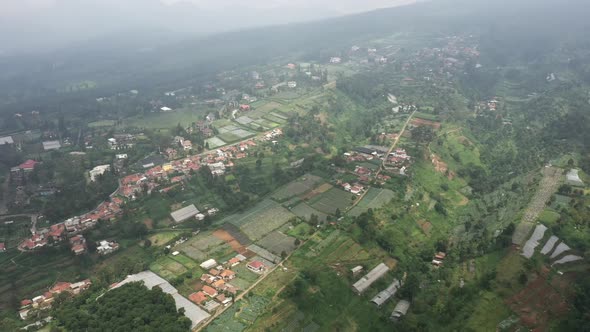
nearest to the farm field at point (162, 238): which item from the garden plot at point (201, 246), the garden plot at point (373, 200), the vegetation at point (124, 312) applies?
the garden plot at point (201, 246)

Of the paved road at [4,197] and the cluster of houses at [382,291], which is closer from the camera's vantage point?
the cluster of houses at [382,291]

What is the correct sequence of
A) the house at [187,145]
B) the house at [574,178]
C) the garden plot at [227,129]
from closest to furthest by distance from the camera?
the house at [574,178], the house at [187,145], the garden plot at [227,129]

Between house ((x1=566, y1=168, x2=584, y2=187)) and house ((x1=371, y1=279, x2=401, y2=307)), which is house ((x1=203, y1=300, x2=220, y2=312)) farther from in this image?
house ((x1=566, y1=168, x2=584, y2=187))

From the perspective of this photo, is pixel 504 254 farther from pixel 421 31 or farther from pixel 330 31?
pixel 330 31

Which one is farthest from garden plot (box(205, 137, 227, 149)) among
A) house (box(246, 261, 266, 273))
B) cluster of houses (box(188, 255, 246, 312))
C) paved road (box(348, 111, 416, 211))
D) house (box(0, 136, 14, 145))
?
house (box(0, 136, 14, 145))

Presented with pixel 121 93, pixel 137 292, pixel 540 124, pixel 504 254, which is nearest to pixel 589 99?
pixel 540 124

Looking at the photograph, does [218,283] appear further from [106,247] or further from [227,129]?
[227,129]

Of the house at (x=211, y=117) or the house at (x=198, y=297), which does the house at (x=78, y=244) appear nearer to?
the house at (x=198, y=297)
